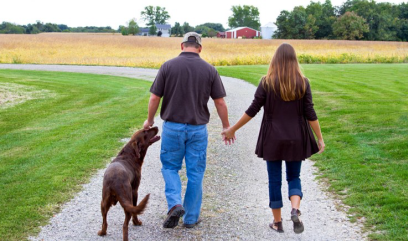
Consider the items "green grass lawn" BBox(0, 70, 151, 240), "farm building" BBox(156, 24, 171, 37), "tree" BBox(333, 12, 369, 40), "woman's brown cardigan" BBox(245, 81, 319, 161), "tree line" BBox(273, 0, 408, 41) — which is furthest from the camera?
"farm building" BBox(156, 24, 171, 37)

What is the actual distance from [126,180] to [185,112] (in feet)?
3.08

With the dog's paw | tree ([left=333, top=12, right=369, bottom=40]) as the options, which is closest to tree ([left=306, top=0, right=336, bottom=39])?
tree ([left=333, top=12, right=369, bottom=40])

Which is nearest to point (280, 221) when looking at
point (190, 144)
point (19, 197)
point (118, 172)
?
point (190, 144)

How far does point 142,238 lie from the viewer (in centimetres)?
479

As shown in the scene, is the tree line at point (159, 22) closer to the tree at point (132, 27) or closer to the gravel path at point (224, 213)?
the tree at point (132, 27)

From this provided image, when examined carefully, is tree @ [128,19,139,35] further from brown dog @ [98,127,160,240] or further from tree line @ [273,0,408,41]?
brown dog @ [98,127,160,240]

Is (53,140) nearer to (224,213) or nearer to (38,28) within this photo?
(224,213)

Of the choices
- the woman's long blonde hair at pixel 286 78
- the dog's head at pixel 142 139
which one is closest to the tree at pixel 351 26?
the woman's long blonde hair at pixel 286 78

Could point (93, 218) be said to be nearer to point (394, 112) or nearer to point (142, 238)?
point (142, 238)

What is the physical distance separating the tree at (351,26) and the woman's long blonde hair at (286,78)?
78.7 meters

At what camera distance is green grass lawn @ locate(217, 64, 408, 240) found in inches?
215

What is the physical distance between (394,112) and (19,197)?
31.6 feet

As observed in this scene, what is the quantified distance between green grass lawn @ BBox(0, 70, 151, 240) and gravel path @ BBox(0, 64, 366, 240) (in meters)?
0.35

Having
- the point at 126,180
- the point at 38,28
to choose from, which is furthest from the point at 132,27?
the point at 126,180
